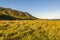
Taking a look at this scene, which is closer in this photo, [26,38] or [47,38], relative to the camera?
[26,38]

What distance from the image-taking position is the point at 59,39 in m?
22.2

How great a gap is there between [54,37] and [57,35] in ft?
4.43

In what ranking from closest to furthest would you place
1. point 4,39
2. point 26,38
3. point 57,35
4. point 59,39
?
point 4,39 < point 26,38 < point 59,39 < point 57,35

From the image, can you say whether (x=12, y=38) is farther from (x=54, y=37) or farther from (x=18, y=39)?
(x=54, y=37)

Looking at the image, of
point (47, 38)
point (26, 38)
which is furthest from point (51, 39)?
point (26, 38)

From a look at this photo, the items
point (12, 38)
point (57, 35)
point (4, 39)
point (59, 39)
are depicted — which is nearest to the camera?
point (4, 39)

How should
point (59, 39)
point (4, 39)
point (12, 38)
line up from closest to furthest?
point (4, 39)
point (12, 38)
point (59, 39)

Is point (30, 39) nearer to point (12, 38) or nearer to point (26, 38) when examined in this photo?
point (26, 38)

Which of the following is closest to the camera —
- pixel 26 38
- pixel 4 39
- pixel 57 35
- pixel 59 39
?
pixel 4 39

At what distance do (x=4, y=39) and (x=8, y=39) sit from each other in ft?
1.55

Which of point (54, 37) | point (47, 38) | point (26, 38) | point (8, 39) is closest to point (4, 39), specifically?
point (8, 39)

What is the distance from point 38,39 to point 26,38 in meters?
1.69

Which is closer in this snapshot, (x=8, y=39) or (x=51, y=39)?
(x=8, y=39)

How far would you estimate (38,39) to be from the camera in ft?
69.6
